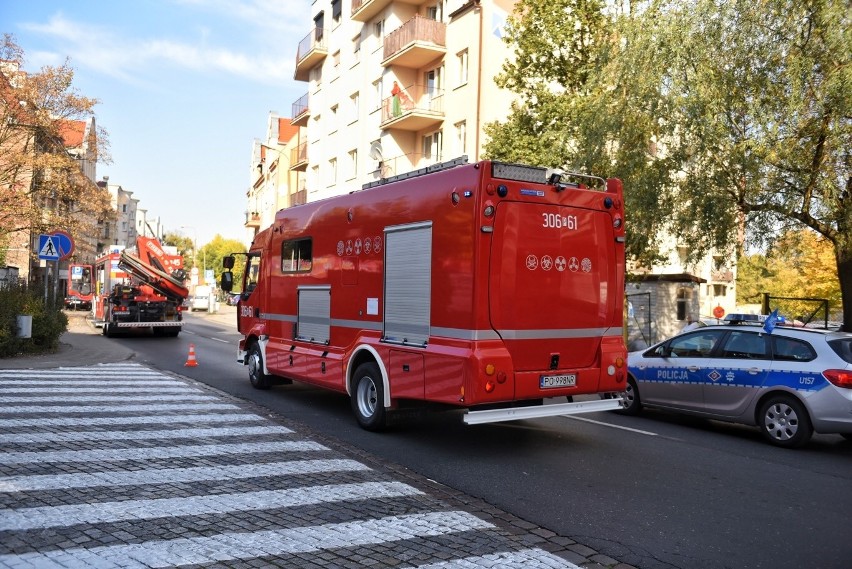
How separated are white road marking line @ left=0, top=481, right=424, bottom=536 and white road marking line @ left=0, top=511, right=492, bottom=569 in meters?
0.29

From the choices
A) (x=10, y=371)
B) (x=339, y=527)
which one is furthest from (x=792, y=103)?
(x=10, y=371)

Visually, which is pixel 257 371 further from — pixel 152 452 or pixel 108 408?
pixel 152 452

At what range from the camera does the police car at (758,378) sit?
851 cm

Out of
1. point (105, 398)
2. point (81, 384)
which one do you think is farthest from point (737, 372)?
point (81, 384)

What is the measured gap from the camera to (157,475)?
6.28m

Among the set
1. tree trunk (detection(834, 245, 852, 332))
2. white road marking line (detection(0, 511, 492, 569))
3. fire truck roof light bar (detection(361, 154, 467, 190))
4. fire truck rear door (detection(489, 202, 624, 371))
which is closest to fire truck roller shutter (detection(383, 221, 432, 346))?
fire truck roof light bar (detection(361, 154, 467, 190))

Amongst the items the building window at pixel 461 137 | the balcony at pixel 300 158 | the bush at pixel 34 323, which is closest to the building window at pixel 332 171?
the balcony at pixel 300 158

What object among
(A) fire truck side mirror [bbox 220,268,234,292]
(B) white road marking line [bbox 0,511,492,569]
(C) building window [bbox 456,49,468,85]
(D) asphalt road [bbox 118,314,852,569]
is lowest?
(D) asphalt road [bbox 118,314,852,569]

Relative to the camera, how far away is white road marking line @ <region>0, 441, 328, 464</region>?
6684 mm

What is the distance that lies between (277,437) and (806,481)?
18.2ft

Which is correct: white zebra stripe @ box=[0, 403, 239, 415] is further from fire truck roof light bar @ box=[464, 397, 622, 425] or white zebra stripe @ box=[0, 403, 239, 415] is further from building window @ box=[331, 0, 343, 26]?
building window @ box=[331, 0, 343, 26]

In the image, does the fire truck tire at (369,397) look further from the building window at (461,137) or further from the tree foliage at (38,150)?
the tree foliage at (38,150)

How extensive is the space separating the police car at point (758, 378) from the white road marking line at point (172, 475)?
17.2 feet

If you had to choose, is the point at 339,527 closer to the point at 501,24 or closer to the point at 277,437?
the point at 277,437
